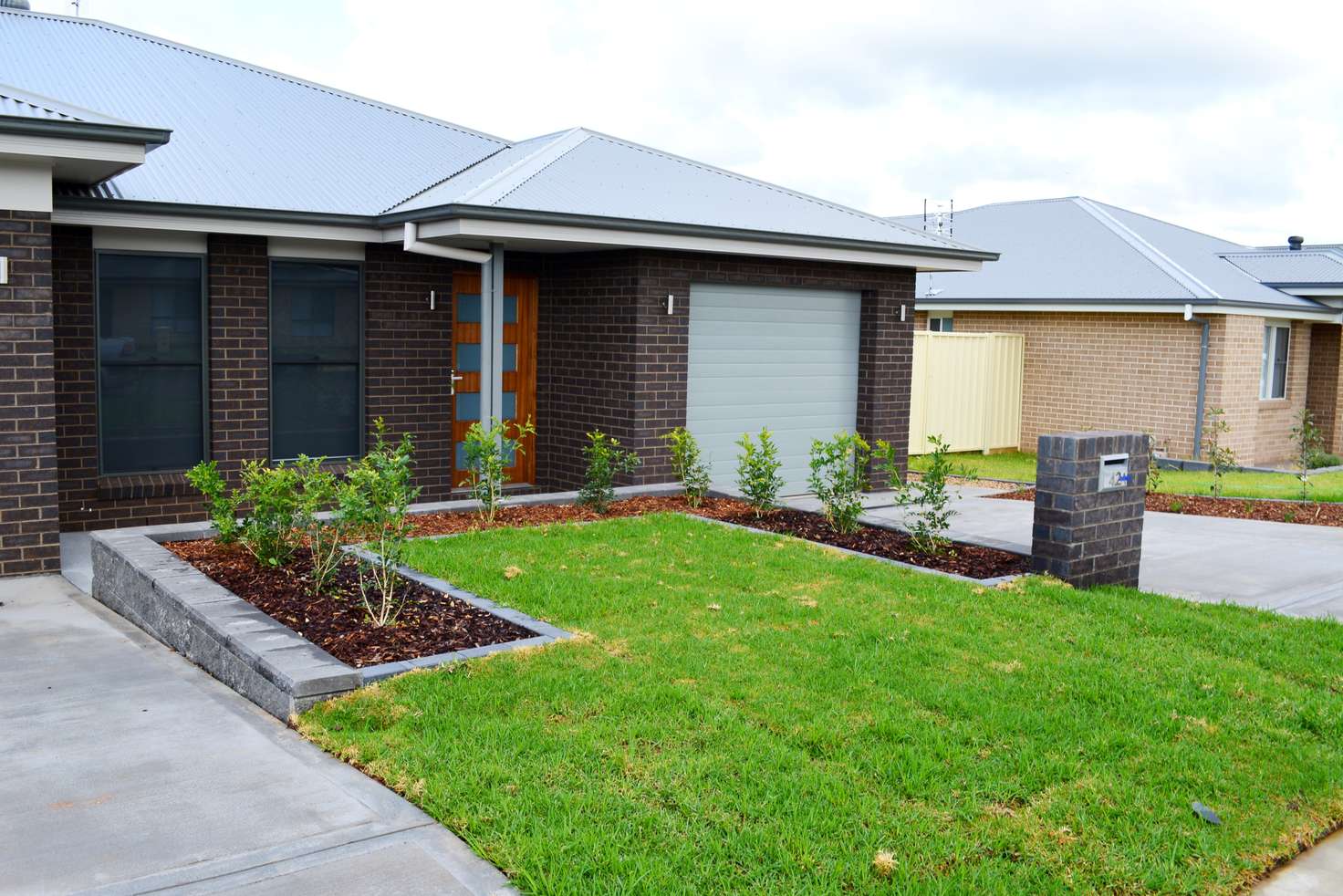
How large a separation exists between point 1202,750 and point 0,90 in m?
8.50

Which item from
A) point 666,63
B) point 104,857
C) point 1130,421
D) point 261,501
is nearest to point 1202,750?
point 104,857

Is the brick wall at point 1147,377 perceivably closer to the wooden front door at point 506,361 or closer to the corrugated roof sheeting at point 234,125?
the wooden front door at point 506,361

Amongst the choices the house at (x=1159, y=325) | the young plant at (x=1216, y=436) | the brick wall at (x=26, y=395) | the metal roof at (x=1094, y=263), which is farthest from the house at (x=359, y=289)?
the house at (x=1159, y=325)

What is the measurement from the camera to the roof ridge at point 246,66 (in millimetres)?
12773

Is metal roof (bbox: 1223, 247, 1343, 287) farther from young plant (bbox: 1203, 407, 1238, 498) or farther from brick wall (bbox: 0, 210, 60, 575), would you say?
brick wall (bbox: 0, 210, 60, 575)

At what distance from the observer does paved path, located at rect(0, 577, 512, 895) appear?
12.7 ft

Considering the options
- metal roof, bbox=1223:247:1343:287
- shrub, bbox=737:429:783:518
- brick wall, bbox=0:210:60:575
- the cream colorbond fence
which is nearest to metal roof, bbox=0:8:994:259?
brick wall, bbox=0:210:60:575

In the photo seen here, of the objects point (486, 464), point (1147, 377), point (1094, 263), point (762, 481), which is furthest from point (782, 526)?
point (1094, 263)

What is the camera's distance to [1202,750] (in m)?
5.03

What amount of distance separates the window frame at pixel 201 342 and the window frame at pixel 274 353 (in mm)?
523

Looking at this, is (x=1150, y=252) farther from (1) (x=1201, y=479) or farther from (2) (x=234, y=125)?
(2) (x=234, y=125)

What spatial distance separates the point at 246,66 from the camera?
43.2 feet

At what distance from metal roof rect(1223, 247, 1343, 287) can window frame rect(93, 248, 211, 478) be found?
18.7m

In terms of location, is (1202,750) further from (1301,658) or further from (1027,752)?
(1301,658)
